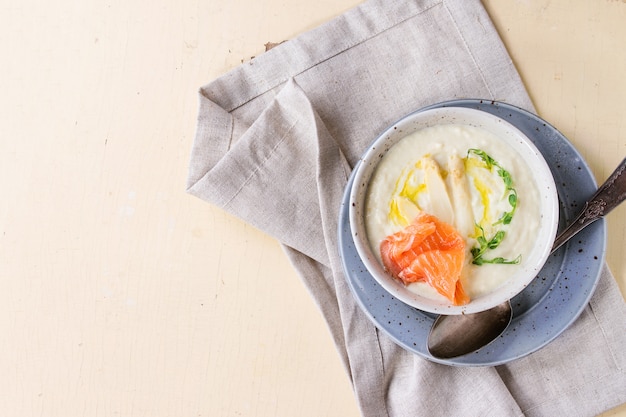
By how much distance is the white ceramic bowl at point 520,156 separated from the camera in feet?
4.57

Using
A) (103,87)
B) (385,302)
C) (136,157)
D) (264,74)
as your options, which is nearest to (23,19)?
(103,87)

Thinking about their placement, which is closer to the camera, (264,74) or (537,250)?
(537,250)

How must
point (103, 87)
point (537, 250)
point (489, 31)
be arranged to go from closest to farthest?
point (537, 250), point (489, 31), point (103, 87)

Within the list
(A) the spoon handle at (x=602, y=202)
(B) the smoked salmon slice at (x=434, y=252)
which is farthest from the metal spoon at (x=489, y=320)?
(B) the smoked salmon slice at (x=434, y=252)

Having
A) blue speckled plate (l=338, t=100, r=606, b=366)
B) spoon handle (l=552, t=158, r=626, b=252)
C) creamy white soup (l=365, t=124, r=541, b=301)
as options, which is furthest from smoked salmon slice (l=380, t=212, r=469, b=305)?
spoon handle (l=552, t=158, r=626, b=252)

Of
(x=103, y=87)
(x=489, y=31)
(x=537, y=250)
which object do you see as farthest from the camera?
(x=103, y=87)

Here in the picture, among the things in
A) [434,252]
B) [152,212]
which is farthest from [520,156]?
[152,212]

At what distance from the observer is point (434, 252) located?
1.40 metres

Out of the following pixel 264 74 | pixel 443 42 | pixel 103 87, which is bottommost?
pixel 443 42

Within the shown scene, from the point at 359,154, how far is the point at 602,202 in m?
0.57

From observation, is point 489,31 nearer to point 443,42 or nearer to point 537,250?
point 443,42

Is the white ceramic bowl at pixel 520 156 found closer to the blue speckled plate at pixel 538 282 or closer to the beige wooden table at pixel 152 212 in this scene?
the blue speckled plate at pixel 538 282

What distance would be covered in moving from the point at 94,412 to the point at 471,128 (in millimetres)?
1188

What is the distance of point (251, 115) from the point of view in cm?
164
